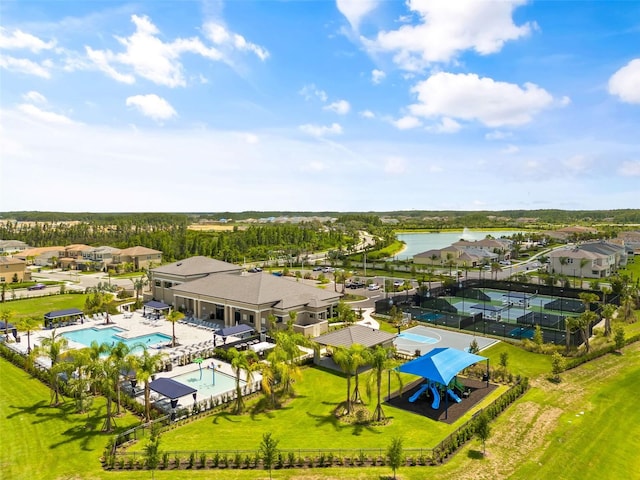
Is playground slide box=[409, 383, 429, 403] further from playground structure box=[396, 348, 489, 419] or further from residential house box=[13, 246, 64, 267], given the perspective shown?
residential house box=[13, 246, 64, 267]

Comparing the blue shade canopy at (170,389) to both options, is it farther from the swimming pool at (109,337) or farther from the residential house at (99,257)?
the residential house at (99,257)

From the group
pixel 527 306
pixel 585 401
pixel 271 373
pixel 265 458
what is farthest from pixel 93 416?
pixel 527 306

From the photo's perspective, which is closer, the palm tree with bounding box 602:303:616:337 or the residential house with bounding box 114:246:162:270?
the palm tree with bounding box 602:303:616:337

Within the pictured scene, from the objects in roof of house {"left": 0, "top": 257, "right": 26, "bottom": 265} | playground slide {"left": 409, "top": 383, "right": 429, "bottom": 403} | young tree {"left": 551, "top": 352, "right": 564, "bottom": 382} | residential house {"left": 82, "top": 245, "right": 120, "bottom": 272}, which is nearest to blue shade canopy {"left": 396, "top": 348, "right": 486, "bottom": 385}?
playground slide {"left": 409, "top": 383, "right": 429, "bottom": 403}

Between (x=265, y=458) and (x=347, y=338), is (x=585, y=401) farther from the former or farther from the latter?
(x=265, y=458)

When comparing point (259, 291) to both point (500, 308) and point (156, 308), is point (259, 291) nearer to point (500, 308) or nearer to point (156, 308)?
point (156, 308)

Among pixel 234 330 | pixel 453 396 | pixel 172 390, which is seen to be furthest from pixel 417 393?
pixel 234 330
